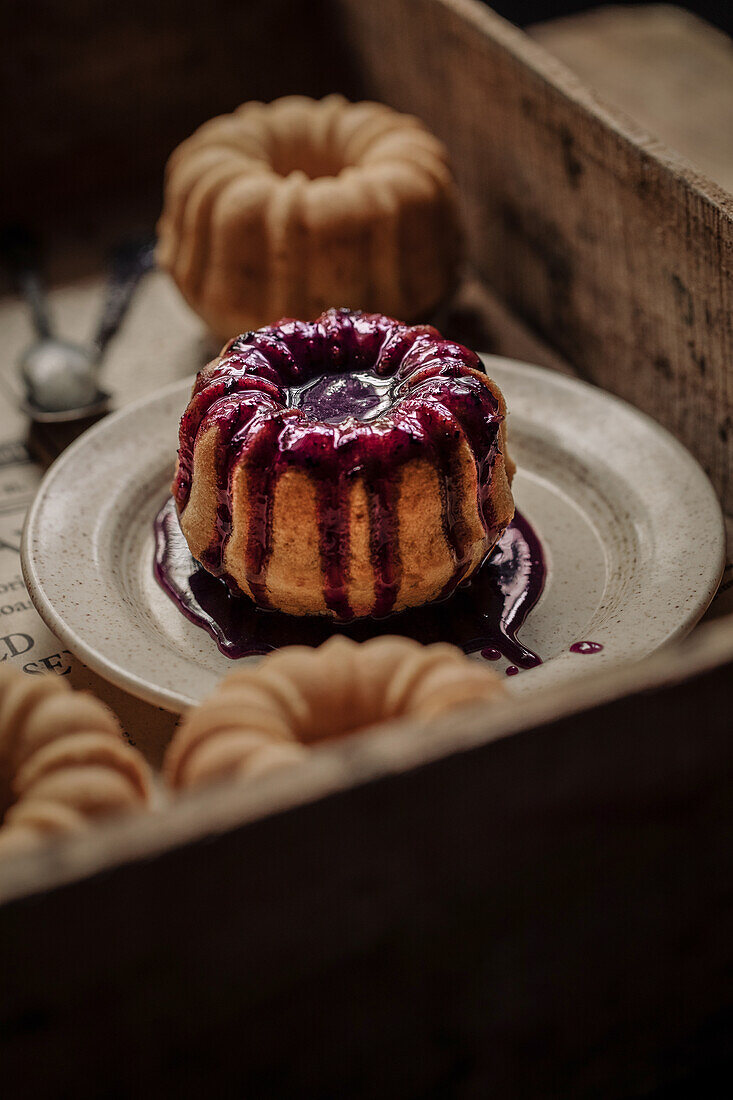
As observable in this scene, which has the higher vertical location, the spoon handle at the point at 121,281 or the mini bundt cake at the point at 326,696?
the mini bundt cake at the point at 326,696

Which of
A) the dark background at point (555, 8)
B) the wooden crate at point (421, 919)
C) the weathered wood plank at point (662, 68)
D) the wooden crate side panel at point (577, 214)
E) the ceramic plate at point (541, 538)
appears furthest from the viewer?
the dark background at point (555, 8)

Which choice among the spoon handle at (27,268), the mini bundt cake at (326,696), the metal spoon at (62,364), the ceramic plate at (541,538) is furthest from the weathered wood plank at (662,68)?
the mini bundt cake at (326,696)

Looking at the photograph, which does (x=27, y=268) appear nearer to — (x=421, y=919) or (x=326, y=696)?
(x=326, y=696)

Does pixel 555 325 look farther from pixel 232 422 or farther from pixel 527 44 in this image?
pixel 232 422

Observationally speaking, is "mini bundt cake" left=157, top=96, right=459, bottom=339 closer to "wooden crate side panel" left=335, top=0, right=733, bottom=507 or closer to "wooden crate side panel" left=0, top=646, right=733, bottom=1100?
"wooden crate side panel" left=335, top=0, right=733, bottom=507

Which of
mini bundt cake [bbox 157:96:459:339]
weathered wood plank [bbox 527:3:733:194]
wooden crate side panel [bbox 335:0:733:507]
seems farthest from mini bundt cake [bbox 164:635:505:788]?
weathered wood plank [bbox 527:3:733:194]

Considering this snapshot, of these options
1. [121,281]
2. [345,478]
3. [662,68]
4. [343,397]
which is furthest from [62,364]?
[662,68]

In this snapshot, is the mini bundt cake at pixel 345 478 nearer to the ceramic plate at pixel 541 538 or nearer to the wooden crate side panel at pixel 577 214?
the ceramic plate at pixel 541 538
